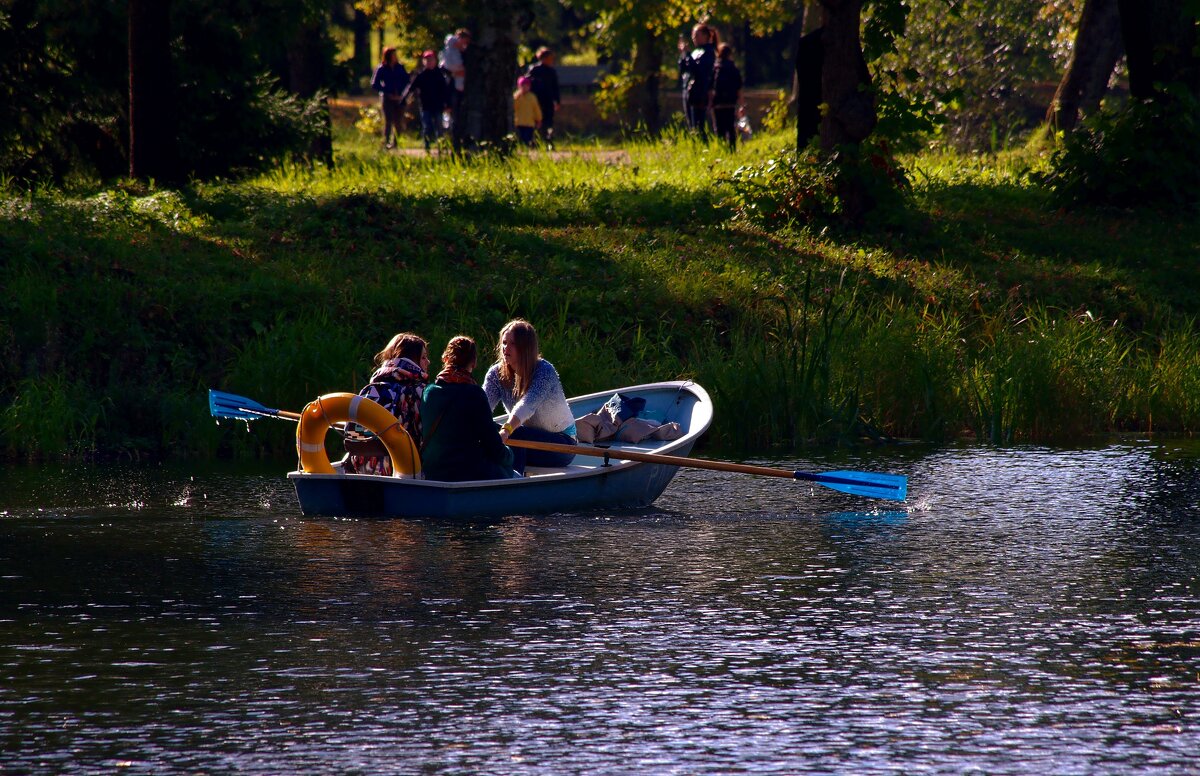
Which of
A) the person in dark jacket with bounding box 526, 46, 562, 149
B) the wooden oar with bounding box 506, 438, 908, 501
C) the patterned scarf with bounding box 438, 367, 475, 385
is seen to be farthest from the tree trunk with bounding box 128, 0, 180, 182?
the person in dark jacket with bounding box 526, 46, 562, 149

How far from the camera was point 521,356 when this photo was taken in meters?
11.2

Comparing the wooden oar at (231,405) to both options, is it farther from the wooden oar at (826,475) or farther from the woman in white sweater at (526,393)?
the wooden oar at (826,475)

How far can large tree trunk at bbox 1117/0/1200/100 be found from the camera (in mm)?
21938

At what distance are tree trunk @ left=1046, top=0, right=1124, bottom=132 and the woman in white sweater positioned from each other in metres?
17.6

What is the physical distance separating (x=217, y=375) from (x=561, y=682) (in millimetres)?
9035

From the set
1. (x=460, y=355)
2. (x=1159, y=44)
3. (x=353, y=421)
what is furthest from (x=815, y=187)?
(x=353, y=421)

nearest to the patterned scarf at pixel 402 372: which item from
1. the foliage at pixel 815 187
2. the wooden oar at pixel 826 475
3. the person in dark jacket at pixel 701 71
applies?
the wooden oar at pixel 826 475

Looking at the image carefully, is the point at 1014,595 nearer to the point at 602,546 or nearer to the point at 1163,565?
the point at 1163,565

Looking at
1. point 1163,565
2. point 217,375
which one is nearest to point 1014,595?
point 1163,565

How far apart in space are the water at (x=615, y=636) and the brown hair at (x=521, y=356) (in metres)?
1.02

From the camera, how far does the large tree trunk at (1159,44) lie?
2194 cm

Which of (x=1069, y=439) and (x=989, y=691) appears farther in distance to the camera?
(x=1069, y=439)

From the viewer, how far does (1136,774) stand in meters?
5.72

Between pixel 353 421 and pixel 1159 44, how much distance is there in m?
15.1
